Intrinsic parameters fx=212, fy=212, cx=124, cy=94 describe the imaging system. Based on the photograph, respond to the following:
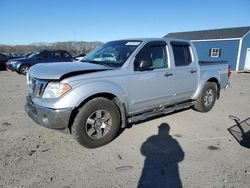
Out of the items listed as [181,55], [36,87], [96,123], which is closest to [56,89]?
[36,87]

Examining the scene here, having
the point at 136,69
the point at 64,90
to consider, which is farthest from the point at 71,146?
the point at 136,69

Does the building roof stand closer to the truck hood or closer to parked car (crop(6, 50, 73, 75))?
parked car (crop(6, 50, 73, 75))

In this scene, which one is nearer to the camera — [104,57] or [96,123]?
[96,123]

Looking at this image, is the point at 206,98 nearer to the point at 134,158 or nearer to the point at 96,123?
the point at 134,158

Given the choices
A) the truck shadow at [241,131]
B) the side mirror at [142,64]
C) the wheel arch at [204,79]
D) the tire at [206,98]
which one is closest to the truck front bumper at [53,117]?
the side mirror at [142,64]

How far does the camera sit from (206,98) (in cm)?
616

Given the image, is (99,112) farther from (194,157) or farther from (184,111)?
(184,111)

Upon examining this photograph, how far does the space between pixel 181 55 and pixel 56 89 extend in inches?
127

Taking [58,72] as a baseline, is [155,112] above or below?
below

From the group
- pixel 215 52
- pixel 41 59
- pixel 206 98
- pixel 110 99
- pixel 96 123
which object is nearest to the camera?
pixel 96 123

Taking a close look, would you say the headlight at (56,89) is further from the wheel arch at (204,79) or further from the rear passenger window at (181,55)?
the wheel arch at (204,79)

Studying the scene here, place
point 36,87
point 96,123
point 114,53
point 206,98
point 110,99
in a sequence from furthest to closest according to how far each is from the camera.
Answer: point 206,98 → point 114,53 → point 110,99 → point 96,123 → point 36,87

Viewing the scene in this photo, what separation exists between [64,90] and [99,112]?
0.77 metres

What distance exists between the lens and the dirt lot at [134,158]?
2971mm
